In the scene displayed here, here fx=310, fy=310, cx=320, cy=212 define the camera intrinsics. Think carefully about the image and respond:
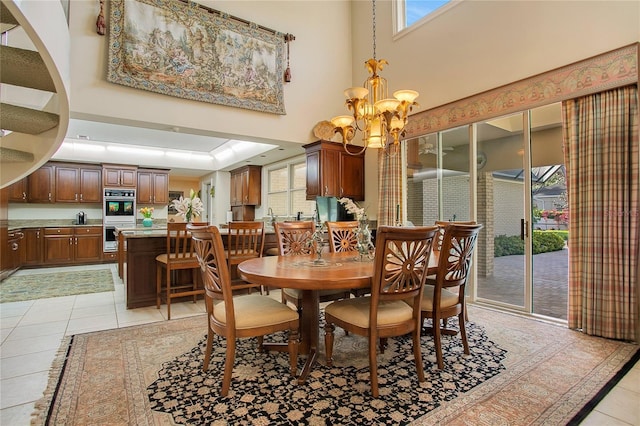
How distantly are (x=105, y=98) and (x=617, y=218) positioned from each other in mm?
5385

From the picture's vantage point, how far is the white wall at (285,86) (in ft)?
11.5

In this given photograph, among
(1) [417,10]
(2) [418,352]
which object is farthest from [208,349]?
(1) [417,10]

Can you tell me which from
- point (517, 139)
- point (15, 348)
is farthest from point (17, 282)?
point (517, 139)

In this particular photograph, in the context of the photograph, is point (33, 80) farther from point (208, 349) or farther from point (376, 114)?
point (376, 114)

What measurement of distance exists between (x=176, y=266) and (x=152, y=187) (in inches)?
220

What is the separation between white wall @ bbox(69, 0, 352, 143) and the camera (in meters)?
3.49

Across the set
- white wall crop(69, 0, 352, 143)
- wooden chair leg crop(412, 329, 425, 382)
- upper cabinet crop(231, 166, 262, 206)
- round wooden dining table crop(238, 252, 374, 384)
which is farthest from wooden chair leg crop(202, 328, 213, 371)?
upper cabinet crop(231, 166, 262, 206)

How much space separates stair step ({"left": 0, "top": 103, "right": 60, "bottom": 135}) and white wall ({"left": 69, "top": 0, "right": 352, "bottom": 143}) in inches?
60.9

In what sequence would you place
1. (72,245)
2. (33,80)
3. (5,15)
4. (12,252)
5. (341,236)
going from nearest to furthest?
(5,15) < (33,80) < (341,236) < (12,252) < (72,245)

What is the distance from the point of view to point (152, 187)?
8.14 metres

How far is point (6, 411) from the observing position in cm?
173

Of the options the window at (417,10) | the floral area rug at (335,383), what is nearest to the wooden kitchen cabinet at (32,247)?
the floral area rug at (335,383)

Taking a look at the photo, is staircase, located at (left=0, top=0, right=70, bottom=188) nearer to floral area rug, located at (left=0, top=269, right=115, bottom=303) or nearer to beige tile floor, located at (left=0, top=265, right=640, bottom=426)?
beige tile floor, located at (left=0, top=265, right=640, bottom=426)

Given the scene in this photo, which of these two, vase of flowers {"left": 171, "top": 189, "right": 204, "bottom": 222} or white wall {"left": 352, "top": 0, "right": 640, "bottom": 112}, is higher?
white wall {"left": 352, "top": 0, "right": 640, "bottom": 112}
